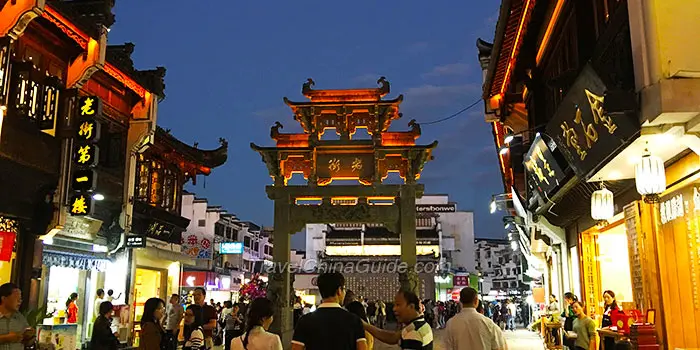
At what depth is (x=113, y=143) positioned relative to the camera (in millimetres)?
15750

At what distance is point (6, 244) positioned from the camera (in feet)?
37.3

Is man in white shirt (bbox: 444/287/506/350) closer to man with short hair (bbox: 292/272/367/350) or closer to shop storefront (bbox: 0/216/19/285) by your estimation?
man with short hair (bbox: 292/272/367/350)

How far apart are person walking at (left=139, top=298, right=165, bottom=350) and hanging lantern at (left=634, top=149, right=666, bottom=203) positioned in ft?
18.9

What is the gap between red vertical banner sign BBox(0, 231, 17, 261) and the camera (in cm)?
1128

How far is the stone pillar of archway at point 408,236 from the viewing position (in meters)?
22.0

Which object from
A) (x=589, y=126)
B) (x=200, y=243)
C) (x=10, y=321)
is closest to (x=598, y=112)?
(x=589, y=126)

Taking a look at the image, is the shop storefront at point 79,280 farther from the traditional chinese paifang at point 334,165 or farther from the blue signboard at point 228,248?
the blue signboard at point 228,248

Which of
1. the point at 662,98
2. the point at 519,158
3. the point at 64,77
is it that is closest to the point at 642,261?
the point at 662,98

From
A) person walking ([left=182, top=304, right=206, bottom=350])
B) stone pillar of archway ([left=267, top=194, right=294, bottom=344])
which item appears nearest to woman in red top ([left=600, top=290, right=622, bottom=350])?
person walking ([left=182, top=304, right=206, bottom=350])

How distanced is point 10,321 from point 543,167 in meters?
9.20

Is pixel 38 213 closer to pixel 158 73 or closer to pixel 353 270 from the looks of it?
pixel 158 73

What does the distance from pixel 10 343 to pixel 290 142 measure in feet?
59.4

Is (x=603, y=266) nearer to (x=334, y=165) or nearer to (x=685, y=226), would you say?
(x=685, y=226)

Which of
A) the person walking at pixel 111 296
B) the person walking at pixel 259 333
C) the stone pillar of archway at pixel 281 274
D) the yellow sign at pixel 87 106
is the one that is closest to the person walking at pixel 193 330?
the person walking at pixel 259 333
